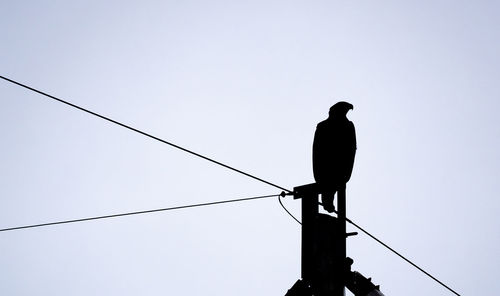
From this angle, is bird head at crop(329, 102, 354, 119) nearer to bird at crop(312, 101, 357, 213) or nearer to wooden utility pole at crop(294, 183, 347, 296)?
bird at crop(312, 101, 357, 213)

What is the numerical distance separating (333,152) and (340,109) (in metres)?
0.68

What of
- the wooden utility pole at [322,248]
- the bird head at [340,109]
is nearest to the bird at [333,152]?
the bird head at [340,109]

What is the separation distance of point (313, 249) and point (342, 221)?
1.13 feet

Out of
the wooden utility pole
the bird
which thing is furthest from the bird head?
the wooden utility pole

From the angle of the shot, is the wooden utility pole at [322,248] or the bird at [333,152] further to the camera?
the bird at [333,152]

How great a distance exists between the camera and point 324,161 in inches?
148

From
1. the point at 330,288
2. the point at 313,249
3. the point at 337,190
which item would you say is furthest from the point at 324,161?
the point at 330,288

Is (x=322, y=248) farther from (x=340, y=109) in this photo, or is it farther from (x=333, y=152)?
(x=340, y=109)

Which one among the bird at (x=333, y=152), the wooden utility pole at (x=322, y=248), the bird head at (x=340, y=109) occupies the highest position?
the bird head at (x=340, y=109)

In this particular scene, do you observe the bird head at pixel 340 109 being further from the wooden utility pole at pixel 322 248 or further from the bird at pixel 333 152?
the wooden utility pole at pixel 322 248

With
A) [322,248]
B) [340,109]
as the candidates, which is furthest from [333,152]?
[322,248]

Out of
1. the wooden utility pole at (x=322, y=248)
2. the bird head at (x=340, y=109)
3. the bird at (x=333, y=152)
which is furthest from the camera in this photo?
the bird head at (x=340, y=109)

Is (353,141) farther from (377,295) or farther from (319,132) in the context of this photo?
(377,295)

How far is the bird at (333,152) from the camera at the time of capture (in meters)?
3.43
